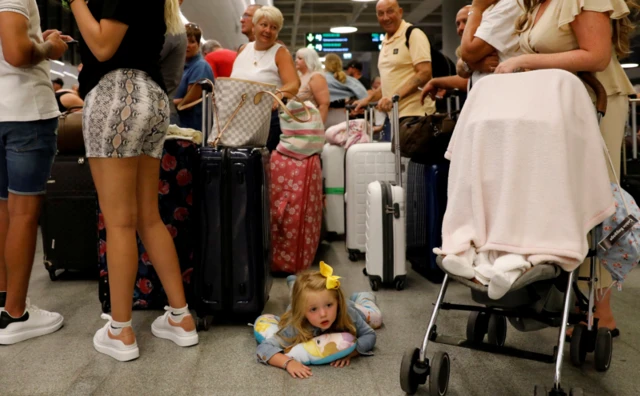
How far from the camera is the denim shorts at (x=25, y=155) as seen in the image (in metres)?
2.22

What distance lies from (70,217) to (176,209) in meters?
0.95

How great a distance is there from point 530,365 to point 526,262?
643mm

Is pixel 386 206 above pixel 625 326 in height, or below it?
above

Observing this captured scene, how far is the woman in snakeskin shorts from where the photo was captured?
195 centimetres

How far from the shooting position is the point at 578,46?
1950mm

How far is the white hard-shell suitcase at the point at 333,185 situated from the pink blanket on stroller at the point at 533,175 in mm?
2601

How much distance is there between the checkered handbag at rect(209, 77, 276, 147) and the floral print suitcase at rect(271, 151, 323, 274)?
74 cm

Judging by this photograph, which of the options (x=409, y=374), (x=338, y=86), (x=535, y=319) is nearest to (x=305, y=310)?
(x=409, y=374)

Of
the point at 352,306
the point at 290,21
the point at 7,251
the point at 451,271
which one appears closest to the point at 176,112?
the point at 7,251

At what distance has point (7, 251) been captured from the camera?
230 centimetres

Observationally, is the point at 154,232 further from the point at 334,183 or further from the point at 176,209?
the point at 334,183

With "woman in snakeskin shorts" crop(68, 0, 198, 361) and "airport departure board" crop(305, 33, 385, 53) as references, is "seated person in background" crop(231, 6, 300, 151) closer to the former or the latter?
"woman in snakeskin shorts" crop(68, 0, 198, 361)

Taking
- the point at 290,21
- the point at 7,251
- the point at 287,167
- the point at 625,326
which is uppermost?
the point at 290,21

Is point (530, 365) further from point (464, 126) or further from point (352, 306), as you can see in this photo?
point (464, 126)
